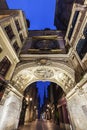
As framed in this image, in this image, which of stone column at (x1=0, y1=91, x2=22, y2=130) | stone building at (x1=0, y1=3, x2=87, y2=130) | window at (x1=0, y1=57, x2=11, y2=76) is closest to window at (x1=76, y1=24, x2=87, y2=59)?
stone building at (x1=0, y1=3, x2=87, y2=130)

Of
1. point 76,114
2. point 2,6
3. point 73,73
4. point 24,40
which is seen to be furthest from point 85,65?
→ point 2,6

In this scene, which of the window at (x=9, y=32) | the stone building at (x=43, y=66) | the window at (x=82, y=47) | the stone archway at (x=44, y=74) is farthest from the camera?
the stone archway at (x=44, y=74)

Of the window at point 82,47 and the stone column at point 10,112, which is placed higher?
the window at point 82,47

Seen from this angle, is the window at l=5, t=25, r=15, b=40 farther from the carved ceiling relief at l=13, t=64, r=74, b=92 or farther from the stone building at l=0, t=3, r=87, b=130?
the carved ceiling relief at l=13, t=64, r=74, b=92

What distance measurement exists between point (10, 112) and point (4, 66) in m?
3.37

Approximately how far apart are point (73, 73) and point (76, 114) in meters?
2.99

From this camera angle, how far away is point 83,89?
23.3 ft

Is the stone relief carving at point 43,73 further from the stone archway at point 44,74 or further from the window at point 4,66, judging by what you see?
the window at point 4,66

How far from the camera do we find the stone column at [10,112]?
6.95 meters

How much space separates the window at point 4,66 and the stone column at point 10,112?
1597 mm

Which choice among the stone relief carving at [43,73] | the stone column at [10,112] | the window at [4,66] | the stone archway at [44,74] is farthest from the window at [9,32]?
the stone column at [10,112]

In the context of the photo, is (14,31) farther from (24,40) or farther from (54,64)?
(54,64)

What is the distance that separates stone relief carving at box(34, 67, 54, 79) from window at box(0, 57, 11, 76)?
94.0 inches

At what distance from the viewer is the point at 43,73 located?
9328 mm
